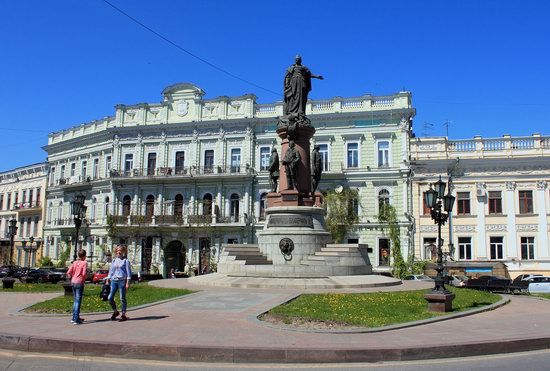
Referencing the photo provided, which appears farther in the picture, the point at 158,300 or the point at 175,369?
the point at 158,300

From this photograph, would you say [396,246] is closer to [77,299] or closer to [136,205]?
[136,205]

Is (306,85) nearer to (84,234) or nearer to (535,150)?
(535,150)

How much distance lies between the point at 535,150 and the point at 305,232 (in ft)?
97.7

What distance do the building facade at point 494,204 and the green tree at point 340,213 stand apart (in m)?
5.60

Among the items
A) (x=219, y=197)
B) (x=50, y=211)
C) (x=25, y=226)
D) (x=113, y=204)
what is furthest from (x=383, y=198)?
(x=25, y=226)

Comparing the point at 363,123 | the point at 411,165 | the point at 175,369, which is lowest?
the point at 175,369

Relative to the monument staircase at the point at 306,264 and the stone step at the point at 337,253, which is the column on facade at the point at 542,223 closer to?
the monument staircase at the point at 306,264

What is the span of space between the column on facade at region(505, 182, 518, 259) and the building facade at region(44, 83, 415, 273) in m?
7.79

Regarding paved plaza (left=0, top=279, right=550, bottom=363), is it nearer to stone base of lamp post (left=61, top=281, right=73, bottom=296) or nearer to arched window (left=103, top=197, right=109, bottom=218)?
stone base of lamp post (left=61, top=281, right=73, bottom=296)

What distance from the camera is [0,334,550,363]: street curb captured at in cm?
832

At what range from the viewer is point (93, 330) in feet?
33.1

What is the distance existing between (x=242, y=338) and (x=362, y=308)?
14.9 feet

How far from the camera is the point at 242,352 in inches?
328

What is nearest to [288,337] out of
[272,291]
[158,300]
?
[158,300]
